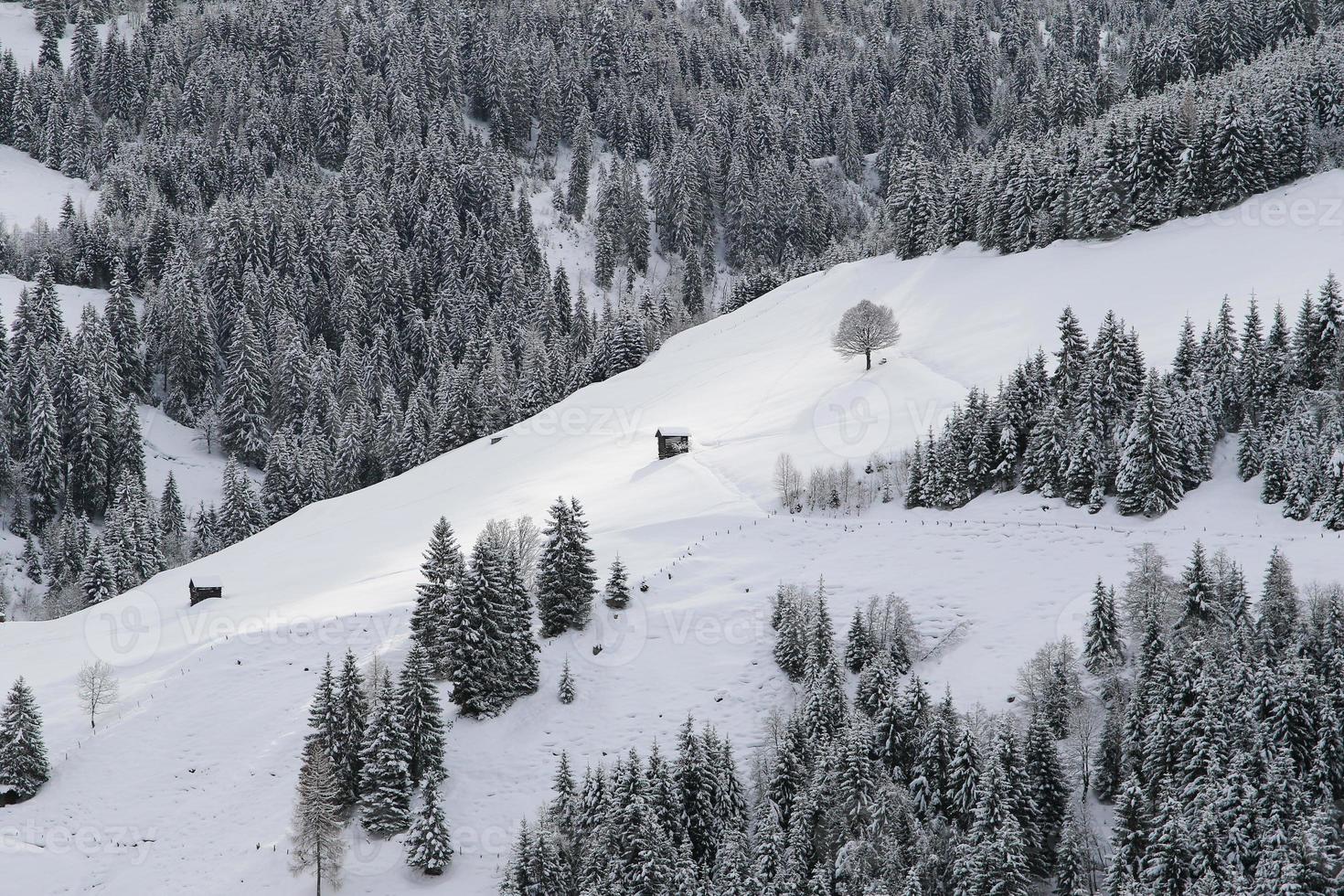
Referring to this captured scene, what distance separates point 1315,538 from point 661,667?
3729 cm

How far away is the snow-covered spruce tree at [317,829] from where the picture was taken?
4978 centimetres

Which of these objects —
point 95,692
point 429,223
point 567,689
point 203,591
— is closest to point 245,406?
point 429,223

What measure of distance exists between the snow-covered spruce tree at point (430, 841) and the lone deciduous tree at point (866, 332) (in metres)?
59.1

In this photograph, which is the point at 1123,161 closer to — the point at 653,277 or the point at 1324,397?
the point at 1324,397

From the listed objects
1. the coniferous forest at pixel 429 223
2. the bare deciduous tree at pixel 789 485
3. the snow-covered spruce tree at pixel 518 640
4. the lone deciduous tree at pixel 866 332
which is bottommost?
the snow-covered spruce tree at pixel 518 640

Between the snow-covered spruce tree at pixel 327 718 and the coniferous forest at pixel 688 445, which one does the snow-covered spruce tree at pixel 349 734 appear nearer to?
the snow-covered spruce tree at pixel 327 718

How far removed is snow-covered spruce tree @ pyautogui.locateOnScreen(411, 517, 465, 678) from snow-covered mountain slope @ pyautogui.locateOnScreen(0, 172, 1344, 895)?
256cm

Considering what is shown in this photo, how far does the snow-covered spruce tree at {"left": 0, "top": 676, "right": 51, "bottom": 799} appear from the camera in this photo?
182ft

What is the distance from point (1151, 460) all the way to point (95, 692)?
6317cm

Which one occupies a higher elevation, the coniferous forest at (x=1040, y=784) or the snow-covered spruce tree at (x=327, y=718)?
the snow-covered spruce tree at (x=327, y=718)

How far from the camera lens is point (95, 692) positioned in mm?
61125

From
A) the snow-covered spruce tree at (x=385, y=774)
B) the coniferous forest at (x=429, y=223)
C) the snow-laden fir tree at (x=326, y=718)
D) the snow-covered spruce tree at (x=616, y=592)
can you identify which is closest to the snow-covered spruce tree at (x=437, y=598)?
the snow-covered spruce tree at (x=385, y=774)

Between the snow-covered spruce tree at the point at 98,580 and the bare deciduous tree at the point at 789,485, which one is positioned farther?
the snow-covered spruce tree at the point at 98,580

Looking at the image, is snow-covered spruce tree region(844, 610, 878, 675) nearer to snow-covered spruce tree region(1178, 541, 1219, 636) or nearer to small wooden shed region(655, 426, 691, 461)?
snow-covered spruce tree region(1178, 541, 1219, 636)
